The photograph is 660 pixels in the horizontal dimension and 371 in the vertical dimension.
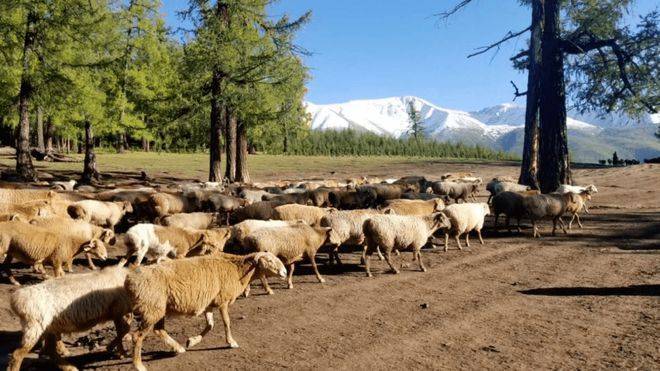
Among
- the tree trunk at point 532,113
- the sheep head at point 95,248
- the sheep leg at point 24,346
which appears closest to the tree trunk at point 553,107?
the tree trunk at point 532,113

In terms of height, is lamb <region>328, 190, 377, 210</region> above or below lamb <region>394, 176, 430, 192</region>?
below

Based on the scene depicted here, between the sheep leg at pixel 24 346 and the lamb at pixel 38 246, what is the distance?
12.3ft

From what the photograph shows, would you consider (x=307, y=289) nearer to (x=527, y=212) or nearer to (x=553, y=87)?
(x=527, y=212)

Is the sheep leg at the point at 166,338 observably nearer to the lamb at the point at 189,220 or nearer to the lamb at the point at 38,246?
the lamb at the point at 38,246

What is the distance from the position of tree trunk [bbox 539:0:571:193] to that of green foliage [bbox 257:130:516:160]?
63786 mm

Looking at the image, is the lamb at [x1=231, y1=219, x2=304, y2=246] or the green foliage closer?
the lamb at [x1=231, y1=219, x2=304, y2=246]

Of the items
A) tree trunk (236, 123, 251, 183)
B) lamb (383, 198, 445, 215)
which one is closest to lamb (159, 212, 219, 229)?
lamb (383, 198, 445, 215)

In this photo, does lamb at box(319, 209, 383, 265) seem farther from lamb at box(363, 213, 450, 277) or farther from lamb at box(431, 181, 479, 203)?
lamb at box(431, 181, 479, 203)

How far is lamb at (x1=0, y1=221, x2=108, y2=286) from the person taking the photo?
30.6 feet

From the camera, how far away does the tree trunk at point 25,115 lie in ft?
78.3

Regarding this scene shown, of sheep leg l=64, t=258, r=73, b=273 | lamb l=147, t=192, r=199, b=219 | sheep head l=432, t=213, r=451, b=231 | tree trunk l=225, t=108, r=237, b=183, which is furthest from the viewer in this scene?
tree trunk l=225, t=108, r=237, b=183

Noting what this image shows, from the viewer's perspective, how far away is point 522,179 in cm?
2627

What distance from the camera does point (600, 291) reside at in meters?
9.76

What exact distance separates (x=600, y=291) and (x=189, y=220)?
9.71 m
